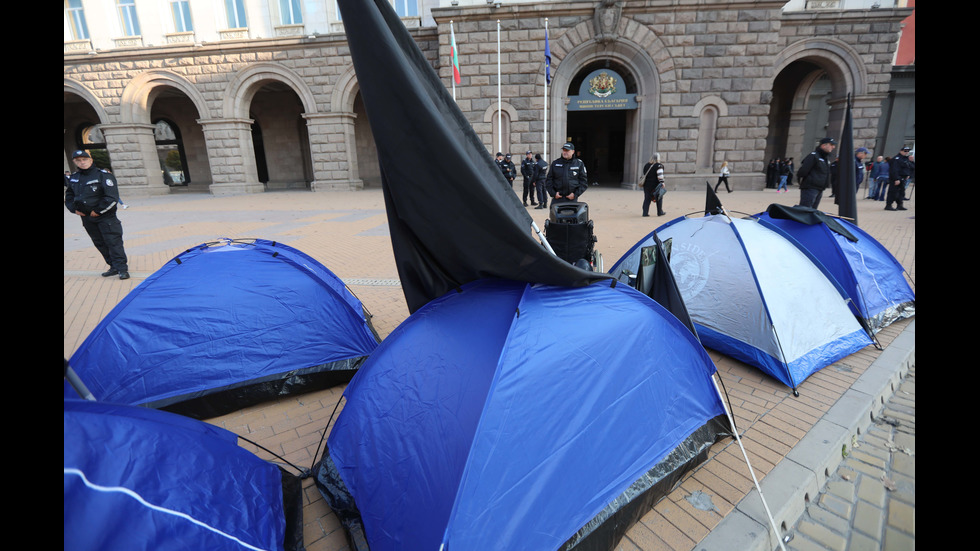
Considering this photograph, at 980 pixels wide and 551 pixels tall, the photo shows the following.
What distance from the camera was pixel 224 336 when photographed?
3465 millimetres

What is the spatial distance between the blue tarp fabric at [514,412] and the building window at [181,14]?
25.3m

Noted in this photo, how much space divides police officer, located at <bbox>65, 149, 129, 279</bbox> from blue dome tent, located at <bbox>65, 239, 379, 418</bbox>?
4.71 meters

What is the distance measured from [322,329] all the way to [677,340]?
2968mm

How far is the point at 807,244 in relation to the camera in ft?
15.8

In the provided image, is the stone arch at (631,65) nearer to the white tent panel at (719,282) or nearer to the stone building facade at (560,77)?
the stone building facade at (560,77)

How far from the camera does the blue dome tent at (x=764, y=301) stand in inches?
148

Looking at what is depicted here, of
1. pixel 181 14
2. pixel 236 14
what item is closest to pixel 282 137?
pixel 236 14

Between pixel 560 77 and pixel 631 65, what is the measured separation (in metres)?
2.96

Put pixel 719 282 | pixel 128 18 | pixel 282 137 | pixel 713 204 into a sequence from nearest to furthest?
pixel 719 282, pixel 713 204, pixel 128 18, pixel 282 137

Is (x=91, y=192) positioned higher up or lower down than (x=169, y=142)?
lower down

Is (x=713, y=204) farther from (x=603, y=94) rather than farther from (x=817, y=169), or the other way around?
(x=603, y=94)

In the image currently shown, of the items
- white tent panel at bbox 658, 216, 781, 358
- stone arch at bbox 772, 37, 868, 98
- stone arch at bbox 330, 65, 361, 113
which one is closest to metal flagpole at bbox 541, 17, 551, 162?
stone arch at bbox 330, 65, 361, 113

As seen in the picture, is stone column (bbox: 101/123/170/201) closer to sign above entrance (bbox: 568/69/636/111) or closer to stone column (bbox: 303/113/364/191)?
stone column (bbox: 303/113/364/191)
